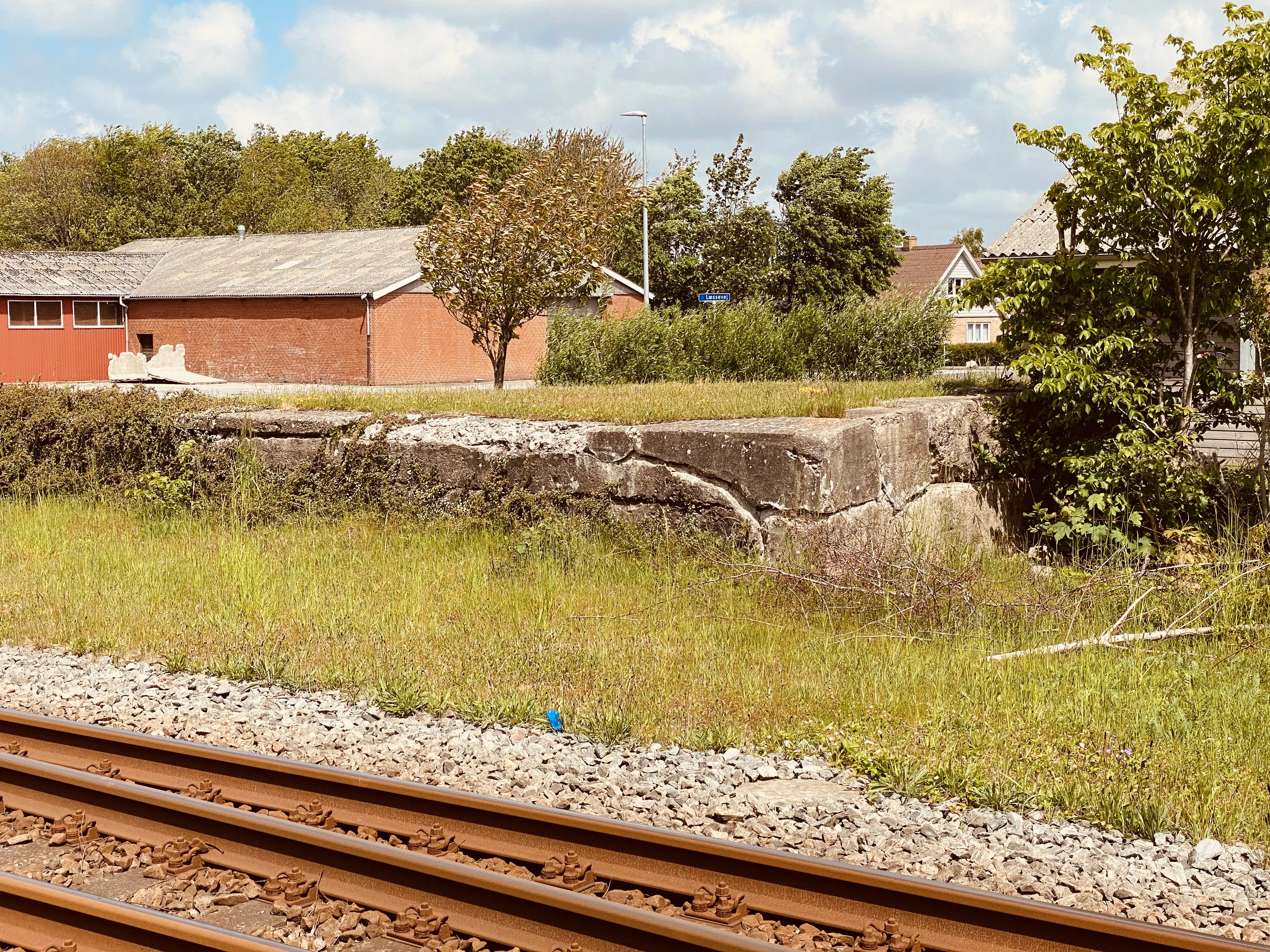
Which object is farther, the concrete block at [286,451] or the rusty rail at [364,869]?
the concrete block at [286,451]

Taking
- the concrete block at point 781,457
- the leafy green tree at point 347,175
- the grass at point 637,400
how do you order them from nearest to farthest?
the concrete block at point 781,457
the grass at point 637,400
the leafy green tree at point 347,175

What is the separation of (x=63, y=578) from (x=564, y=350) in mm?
11250

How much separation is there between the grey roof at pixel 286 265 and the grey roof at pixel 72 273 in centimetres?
58

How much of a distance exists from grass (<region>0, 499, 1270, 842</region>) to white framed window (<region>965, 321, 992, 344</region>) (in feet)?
215

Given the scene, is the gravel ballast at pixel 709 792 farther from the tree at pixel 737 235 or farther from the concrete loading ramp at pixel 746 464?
the tree at pixel 737 235

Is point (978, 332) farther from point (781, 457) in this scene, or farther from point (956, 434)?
point (781, 457)

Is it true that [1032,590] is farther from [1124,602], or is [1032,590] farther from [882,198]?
[882,198]

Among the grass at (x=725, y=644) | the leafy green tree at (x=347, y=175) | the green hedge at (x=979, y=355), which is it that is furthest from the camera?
the leafy green tree at (x=347, y=175)

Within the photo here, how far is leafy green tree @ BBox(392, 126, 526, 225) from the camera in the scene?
212ft

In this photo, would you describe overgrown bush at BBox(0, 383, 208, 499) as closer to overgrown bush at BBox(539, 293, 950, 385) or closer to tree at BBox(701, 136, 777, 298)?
overgrown bush at BBox(539, 293, 950, 385)

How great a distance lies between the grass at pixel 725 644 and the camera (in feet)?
18.3

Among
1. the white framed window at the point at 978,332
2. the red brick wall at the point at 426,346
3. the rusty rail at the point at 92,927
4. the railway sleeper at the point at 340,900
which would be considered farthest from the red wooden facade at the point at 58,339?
the white framed window at the point at 978,332

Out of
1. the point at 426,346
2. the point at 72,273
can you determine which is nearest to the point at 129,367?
the point at 72,273

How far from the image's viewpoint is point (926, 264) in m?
74.1
